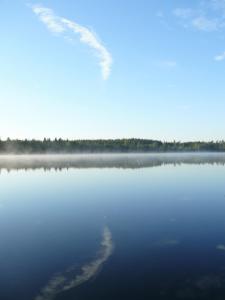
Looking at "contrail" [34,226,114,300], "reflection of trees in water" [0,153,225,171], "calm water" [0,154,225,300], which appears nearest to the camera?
"contrail" [34,226,114,300]

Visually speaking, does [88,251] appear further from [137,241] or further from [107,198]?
[107,198]

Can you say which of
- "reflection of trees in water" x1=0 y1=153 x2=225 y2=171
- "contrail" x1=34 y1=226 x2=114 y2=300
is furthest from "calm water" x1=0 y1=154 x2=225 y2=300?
"reflection of trees in water" x1=0 y1=153 x2=225 y2=171

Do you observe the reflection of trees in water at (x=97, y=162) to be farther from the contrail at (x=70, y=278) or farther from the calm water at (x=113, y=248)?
the contrail at (x=70, y=278)

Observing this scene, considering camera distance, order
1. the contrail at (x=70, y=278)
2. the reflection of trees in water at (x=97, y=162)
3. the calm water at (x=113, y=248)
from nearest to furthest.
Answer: the contrail at (x=70, y=278) → the calm water at (x=113, y=248) → the reflection of trees in water at (x=97, y=162)

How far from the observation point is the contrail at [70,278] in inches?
422

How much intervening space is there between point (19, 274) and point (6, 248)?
128 inches

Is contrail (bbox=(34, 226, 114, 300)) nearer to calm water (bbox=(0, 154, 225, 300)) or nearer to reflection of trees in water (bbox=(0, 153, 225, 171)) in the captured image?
calm water (bbox=(0, 154, 225, 300))

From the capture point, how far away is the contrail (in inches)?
422

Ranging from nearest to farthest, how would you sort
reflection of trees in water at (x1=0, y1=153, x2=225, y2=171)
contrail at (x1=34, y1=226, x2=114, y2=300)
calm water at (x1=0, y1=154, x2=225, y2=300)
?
contrail at (x1=34, y1=226, x2=114, y2=300)
calm water at (x1=0, y1=154, x2=225, y2=300)
reflection of trees in water at (x1=0, y1=153, x2=225, y2=171)

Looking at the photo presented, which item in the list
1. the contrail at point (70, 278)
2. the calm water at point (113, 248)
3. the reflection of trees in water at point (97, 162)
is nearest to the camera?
the contrail at point (70, 278)

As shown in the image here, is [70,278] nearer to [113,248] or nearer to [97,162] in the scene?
[113,248]

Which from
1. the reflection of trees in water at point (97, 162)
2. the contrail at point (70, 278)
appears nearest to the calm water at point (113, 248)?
the contrail at point (70, 278)

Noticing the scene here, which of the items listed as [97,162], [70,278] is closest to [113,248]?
[70,278]

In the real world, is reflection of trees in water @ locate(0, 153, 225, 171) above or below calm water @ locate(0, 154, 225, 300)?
above
